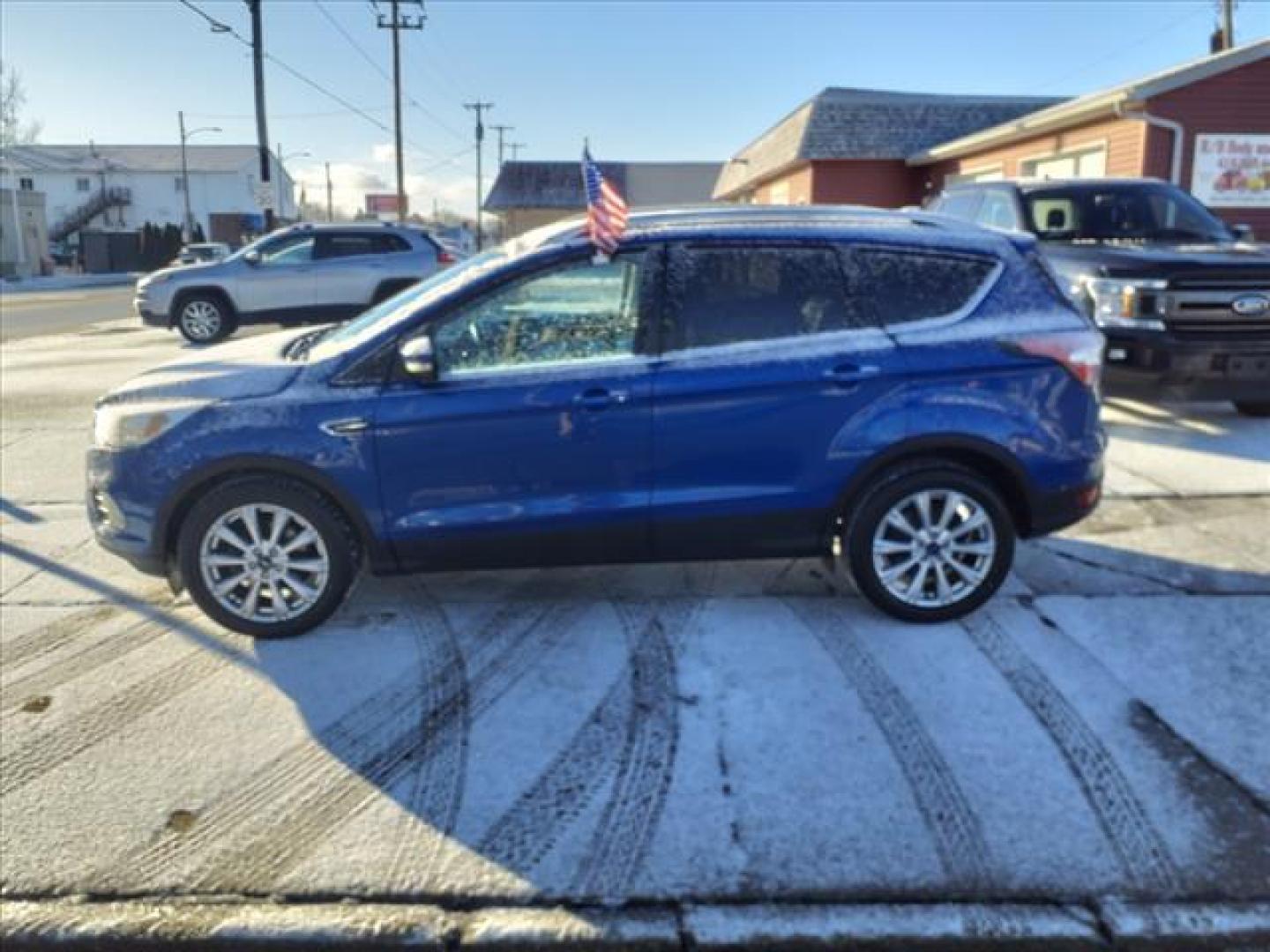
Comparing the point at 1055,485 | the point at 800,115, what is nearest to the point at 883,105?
the point at 800,115

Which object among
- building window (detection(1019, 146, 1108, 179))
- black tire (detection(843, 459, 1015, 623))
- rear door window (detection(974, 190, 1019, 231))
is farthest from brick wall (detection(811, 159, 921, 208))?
black tire (detection(843, 459, 1015, 623))

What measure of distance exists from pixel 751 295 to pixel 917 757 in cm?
200

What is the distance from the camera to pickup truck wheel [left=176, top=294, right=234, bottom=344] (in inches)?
563

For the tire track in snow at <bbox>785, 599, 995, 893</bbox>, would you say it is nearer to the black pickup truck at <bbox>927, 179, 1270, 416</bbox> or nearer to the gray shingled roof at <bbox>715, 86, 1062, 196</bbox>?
the black pickup truck at <bbox>927, 179, 1270, 416</bbox>

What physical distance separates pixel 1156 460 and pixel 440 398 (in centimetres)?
552

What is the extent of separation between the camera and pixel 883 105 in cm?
2620

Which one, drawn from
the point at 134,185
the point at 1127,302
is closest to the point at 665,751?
the point at 1127,302

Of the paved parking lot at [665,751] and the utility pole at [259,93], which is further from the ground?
the utility pole at [259,93]

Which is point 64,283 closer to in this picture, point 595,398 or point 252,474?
point 252,474

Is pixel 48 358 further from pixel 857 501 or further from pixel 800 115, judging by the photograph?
pixel 800 115

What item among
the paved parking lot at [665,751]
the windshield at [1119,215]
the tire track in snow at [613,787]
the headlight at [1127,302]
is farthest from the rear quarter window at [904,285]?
the windshield at [1119,215]

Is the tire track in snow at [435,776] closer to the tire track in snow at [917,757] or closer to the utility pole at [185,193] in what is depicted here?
the tire track in snow at [917,757]

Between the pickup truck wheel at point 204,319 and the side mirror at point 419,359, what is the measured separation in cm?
1167

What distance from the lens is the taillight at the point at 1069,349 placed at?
4.27 meters
